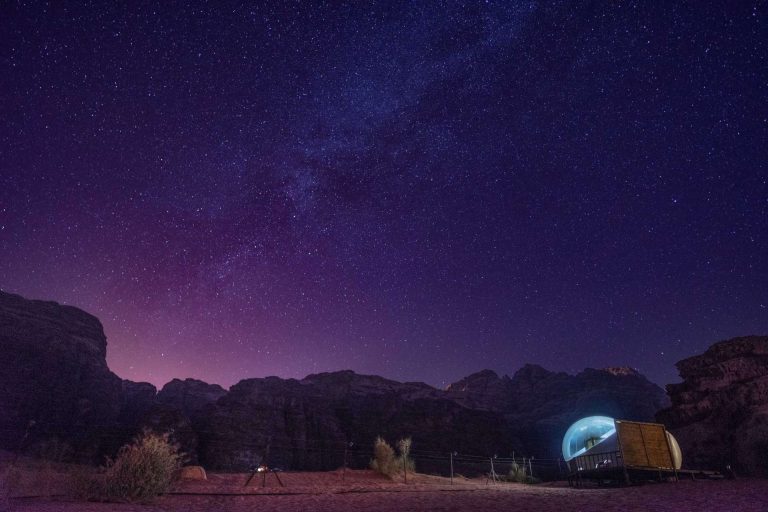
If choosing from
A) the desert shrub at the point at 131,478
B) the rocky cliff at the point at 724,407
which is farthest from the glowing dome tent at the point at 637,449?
the desert shrub at the point at 131,478

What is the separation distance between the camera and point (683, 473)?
18.7 meters

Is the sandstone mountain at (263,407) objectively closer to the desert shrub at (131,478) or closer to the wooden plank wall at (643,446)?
the desert shrub at (131,478)

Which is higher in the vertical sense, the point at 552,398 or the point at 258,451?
the point at 552,398

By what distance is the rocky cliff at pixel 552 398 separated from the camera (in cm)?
7109

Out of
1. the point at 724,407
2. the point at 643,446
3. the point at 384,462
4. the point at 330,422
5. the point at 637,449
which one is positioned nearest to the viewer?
the point at 637,449

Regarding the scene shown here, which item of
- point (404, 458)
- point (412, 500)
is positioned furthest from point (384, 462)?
point (412, 500)

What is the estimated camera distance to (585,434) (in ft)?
95.8

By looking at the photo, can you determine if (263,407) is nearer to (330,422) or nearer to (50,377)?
(330,422)

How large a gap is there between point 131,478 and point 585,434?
27606 millimetres

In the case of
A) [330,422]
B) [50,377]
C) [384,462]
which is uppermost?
[50,377]

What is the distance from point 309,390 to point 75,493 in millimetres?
65394

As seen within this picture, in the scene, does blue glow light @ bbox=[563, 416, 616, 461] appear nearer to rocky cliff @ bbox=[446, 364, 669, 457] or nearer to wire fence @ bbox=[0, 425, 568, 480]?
wire fence @ bbox=[0, 425, 568, 480]

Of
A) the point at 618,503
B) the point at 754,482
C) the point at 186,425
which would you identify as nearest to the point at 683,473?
the point at 754,482

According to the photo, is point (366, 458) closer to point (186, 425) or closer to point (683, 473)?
point (186, 425)
